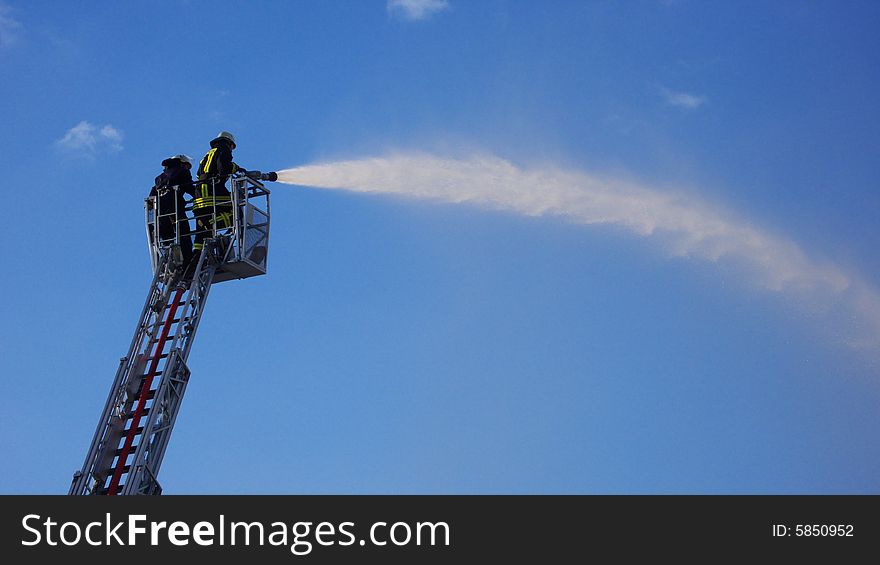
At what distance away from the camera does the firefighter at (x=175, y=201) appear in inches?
1194

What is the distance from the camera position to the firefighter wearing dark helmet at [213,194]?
99.2 ft

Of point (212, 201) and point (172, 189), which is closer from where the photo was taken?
point (212, 201)

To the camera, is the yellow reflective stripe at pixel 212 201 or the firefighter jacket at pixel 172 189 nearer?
the yellow reflective stripe at pixel 212 201

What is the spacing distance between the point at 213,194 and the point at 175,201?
0.92 m

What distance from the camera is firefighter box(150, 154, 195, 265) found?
3033cm

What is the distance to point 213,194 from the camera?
1193 inches

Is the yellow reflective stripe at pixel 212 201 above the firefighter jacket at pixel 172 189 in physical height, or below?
below

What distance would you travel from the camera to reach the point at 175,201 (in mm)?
30547

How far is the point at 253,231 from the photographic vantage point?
30.2m

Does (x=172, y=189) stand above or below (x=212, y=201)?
above

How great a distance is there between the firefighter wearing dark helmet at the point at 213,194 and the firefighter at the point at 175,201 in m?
0.27
